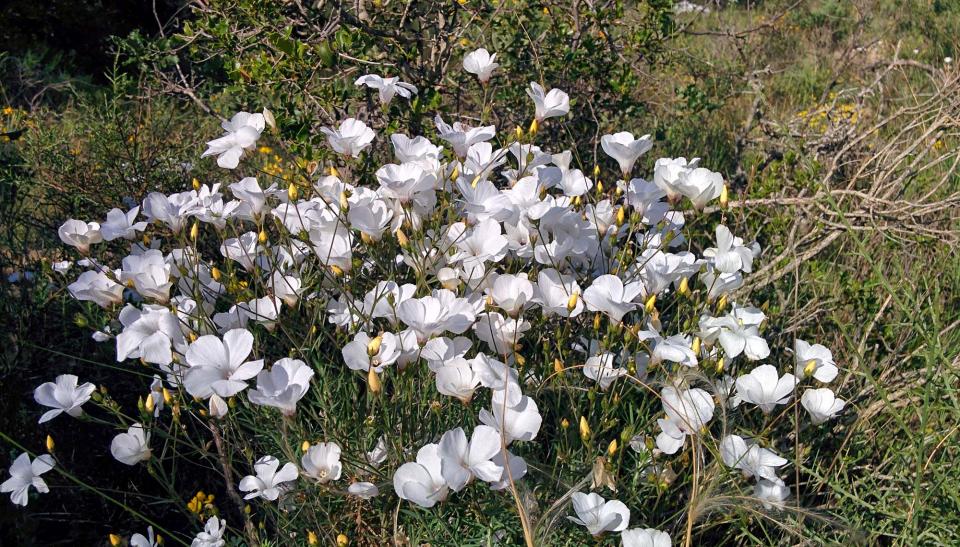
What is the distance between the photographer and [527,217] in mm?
1772

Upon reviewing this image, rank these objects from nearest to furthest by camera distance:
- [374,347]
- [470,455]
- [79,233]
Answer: [470,455] → [374,347] → [79,233]

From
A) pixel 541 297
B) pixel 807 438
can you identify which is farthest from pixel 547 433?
pixel 807 438

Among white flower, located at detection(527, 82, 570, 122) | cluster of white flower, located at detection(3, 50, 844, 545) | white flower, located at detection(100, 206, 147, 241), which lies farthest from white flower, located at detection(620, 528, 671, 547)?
white flower, located at detection(100, 206, 147, 241)

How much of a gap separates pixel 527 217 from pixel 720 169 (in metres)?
2.31

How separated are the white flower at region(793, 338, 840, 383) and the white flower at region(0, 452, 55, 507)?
1564mm

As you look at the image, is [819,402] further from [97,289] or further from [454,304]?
[97,289]

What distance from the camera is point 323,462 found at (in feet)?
4.93

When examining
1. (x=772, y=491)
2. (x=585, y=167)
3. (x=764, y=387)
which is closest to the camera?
(x=772, y=491)

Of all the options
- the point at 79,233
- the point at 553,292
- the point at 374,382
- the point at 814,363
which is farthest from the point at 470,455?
the point at 79,233

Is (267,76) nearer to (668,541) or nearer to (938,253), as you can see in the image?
(668,541)

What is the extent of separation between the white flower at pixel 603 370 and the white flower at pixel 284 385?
0.56m

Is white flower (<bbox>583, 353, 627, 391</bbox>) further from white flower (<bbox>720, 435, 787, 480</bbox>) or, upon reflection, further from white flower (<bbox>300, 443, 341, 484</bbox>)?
white flower (<bbox>300, 443, 341, 484</bbox>)

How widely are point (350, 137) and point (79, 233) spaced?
2.14 feet

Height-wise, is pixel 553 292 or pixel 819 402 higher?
pixel 553 292
